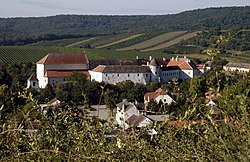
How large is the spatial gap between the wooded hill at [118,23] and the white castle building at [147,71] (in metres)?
49.4

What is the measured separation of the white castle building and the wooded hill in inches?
1946

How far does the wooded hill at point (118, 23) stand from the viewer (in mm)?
108125

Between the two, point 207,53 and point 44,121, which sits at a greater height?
point 207,53

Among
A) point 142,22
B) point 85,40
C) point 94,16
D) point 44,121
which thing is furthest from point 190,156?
point 94,16

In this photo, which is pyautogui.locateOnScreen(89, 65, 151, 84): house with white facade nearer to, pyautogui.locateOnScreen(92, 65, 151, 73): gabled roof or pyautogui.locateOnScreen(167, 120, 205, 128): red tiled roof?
pyautogui.locateOnScreen(92, 65, 151, 73): gabled roof

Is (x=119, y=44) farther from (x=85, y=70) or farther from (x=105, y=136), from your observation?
(x=105, y=136)

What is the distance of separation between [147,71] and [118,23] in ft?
381

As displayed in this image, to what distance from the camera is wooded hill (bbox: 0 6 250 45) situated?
108125 mm

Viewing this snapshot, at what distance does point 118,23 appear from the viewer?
15550cm

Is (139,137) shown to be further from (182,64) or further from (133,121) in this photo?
(182,64)

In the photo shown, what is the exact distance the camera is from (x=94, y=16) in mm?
168000

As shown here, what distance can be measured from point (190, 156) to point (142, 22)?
145 meters

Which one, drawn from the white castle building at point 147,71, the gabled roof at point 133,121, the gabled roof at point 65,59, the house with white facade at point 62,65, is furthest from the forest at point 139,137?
the gabled roof at point 65,59

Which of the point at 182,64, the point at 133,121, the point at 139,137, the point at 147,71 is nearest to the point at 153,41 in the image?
the point at 182,64
